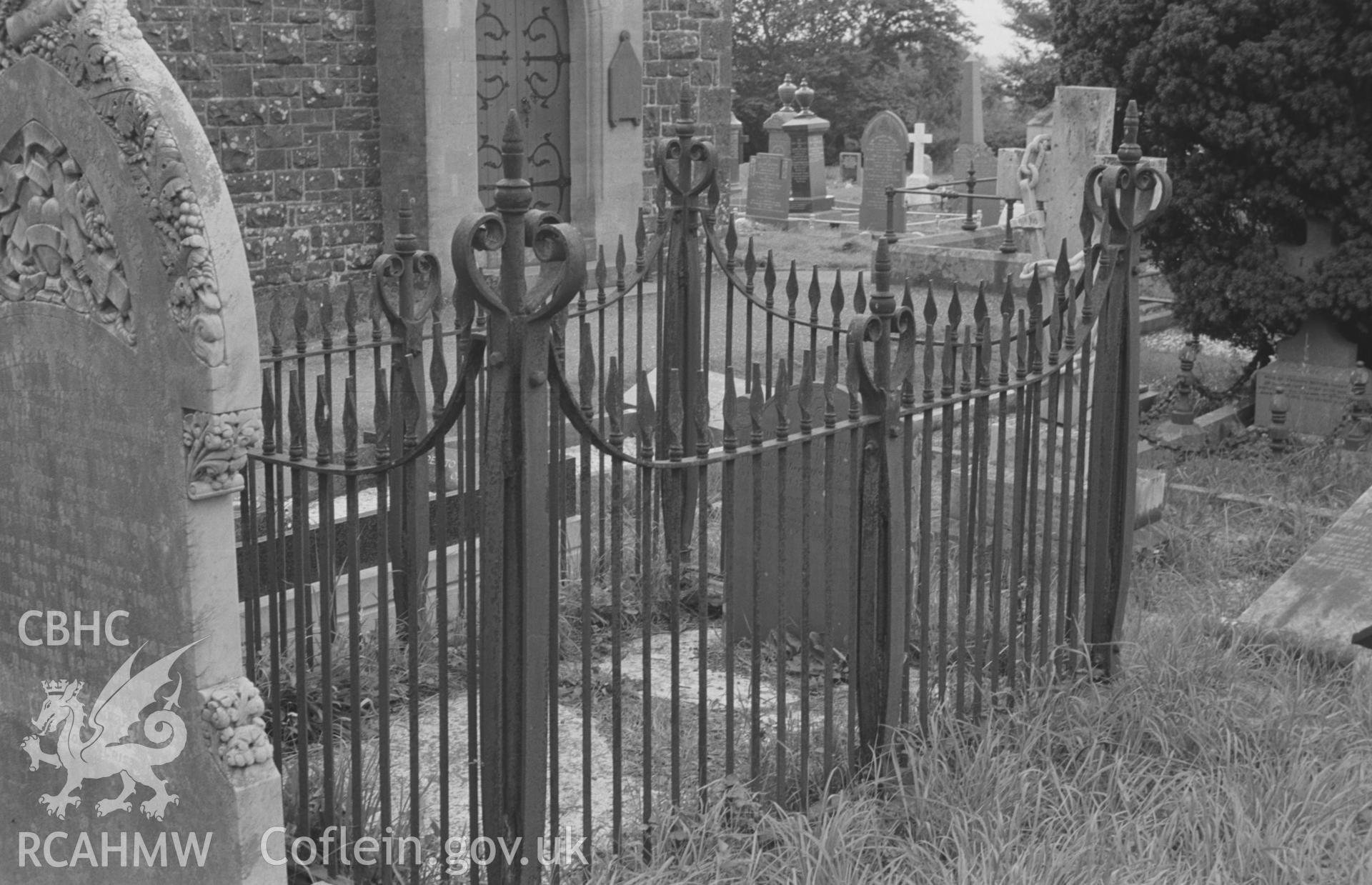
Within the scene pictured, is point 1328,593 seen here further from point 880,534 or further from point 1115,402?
point 880,534

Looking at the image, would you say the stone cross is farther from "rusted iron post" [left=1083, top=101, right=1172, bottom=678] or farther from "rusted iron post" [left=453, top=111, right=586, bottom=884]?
"rusted iron post" [left=453, top=111, right=586, bottom=884]

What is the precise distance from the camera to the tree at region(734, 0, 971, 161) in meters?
38.5

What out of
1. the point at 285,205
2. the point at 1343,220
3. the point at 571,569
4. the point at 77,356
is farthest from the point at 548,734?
the point at 285,205

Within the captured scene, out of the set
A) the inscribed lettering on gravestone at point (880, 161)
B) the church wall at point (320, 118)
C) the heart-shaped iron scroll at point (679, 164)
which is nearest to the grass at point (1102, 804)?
the heart-shaped iron scroll at point (679, 164)

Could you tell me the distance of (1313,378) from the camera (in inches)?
340

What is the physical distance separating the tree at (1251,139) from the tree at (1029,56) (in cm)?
1382

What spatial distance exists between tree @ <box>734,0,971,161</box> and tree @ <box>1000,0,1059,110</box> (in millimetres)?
5161

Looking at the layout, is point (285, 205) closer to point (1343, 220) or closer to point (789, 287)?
point (789, 287)

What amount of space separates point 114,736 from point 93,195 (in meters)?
1.15

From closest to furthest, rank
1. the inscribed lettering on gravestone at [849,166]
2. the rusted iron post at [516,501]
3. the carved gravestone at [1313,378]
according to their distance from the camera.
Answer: the rusted iron post at [516,501] → the carved gravestone at [1313,378] → the inscribed lettering on gravestone at [849,166]

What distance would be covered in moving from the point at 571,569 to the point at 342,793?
6.35 feet

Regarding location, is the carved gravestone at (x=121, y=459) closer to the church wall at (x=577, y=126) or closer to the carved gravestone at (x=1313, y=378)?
the carved gravestone at (x=1313, y=378)

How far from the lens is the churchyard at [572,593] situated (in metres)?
2.98

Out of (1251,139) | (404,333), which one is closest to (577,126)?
(1251,139)
